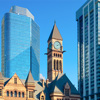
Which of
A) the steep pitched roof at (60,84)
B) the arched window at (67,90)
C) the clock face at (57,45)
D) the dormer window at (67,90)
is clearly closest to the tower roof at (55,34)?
the clock face at (57,45)

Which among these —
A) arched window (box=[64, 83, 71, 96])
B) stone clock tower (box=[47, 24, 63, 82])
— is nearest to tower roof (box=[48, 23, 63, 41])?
stone clock tower (box=[47, 24, 63, 82])

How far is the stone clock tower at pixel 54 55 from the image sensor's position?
396ft

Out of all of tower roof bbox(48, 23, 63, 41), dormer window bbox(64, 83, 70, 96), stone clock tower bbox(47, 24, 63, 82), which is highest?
tower roof bbox(48, 23, 63, 41)

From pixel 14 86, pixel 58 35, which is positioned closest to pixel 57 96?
pixel 14 86

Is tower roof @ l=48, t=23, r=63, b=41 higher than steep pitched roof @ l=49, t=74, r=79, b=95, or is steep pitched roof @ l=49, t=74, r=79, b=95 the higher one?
tower roof @ l=48, t=23, r=63, b=41

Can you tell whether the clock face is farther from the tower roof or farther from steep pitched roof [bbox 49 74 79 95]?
steep pitched roof [bbox 49 74 79 95]

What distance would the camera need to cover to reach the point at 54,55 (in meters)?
123

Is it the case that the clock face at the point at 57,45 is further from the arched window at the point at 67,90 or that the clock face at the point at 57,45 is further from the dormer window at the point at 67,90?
the dormer window at the point at 67,90

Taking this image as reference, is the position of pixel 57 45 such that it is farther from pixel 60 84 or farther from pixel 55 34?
pixel 60 84

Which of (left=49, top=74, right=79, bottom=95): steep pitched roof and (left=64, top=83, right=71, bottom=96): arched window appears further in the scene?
(left=64, top=83, right=71, bottom=96): arched window

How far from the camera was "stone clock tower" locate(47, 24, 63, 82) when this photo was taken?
12075 cm

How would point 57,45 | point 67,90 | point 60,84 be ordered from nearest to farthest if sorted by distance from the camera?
1. point 67,90
2. point 60,84
3. point 57,45

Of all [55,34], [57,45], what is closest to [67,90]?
[57,45]

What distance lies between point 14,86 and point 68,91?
2006cm
